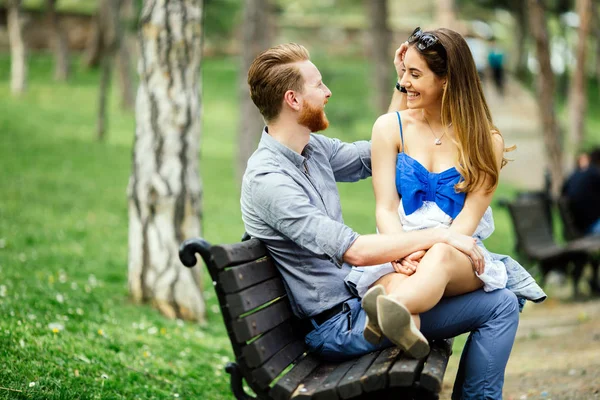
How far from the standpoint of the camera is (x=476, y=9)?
43719 millimetres

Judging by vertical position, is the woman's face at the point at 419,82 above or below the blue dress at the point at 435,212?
above

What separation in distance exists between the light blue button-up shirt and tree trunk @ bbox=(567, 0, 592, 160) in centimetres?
1388

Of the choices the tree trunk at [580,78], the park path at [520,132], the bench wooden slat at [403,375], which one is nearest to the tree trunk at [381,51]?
the park path at [520,132]

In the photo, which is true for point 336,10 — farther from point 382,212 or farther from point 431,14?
point 382,212

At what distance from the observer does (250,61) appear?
50.4 feet

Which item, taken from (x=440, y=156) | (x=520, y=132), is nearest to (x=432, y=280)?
(x=440, y=156)

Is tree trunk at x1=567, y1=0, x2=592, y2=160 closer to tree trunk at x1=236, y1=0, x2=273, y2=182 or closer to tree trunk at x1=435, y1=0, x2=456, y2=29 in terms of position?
tree trunk at x1=435, y1=0, x2=456, y2=29

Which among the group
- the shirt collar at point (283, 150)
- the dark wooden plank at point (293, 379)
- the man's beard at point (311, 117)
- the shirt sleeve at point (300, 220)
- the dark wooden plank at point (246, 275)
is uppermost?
the man's beard at point (311, 117)

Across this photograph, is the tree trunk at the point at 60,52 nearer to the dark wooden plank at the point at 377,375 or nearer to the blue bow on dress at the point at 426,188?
the blue bow on dress at the point at 426,188

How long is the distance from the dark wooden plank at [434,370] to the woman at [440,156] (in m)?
0.26

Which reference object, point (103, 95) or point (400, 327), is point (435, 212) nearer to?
point (400, 327)

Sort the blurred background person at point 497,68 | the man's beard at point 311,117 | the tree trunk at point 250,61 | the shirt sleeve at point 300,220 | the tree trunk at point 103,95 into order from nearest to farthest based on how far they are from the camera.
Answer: the shirt sleeve at point 300,220 < the man's beard at point 311,117 < the tree trunk at point 250,61 < the tree trunk at point 103,95 < the blurred background person at point 497,68

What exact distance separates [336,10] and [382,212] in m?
42.0

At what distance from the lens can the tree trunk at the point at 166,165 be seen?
6.95 metres
